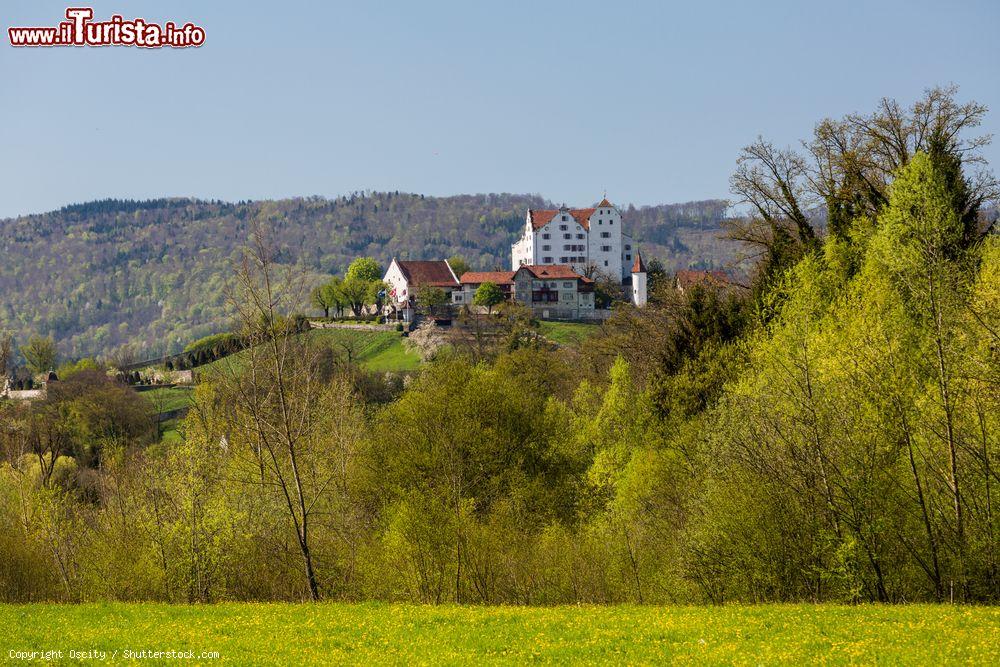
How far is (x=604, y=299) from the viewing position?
433 feet

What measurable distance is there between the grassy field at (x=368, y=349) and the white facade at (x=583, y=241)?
36076mm

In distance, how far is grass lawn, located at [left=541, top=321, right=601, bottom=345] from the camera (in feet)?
360

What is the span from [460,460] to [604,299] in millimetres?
92765

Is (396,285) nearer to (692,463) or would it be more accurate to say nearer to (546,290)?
(546,290)

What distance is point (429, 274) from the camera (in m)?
141

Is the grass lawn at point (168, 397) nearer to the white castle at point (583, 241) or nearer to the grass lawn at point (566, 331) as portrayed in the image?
the grass lawn at point (566, 331)

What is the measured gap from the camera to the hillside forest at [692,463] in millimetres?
24609

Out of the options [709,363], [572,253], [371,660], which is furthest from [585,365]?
[572,253]

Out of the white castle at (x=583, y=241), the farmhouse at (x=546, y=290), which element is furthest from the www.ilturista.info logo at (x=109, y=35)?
the white castle at (x=583, y=241)

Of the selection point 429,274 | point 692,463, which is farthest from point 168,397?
point 692,463

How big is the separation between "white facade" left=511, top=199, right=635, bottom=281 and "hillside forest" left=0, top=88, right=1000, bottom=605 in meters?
96.4

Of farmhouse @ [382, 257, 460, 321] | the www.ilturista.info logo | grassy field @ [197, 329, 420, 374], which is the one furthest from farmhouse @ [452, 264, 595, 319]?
the www.ilturista.info logo

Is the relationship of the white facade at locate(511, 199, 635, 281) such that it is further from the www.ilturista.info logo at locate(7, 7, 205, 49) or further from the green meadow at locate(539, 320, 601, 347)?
the www.ilturista.info logo at locate(7, 7, 205, 49)

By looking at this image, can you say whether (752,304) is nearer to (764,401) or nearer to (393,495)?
(764,401)
